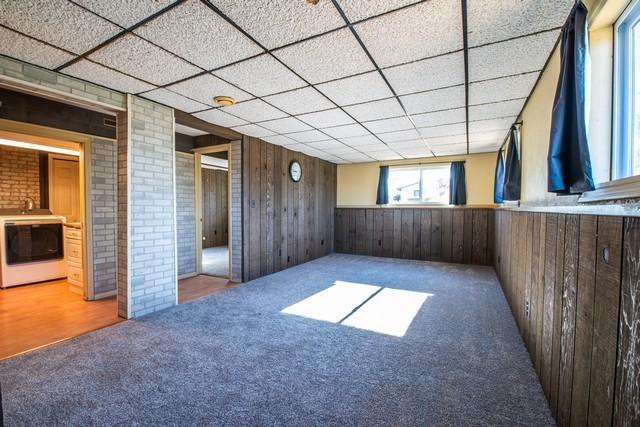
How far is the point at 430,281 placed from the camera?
4512 mm

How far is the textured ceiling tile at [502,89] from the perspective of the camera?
2.57 metres

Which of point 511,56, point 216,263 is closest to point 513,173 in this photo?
point 511,56

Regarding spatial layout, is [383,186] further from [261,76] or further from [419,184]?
[261,76]

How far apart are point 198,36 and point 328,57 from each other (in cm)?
94

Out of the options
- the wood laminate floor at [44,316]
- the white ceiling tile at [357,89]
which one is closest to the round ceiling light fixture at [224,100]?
the white ceiling tile at [357,89]

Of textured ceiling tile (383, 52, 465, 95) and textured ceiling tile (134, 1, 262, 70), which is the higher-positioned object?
textured ceiling tile (383, 52, 465, 95)

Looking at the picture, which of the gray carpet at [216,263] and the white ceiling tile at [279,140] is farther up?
the white ceiling tile at [279,140]

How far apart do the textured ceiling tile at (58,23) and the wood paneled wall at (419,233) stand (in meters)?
5.84

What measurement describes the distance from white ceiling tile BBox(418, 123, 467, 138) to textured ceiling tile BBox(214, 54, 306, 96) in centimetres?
236

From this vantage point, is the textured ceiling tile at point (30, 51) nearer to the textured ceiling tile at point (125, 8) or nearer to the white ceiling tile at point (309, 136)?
the textured ceiling tile at point (125, 8)

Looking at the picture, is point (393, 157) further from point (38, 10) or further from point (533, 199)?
point (38, 10)

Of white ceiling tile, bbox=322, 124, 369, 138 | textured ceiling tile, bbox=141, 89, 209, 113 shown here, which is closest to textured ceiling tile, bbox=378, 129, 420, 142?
white ceiling tile, bbox=322, 124, 369, 138

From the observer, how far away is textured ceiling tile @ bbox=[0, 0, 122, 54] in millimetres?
1627

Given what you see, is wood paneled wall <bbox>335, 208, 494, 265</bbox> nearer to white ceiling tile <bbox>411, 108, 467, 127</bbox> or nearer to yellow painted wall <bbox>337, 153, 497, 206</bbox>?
yellow painted wall <bbox>337, 153, 497, 206</bbox>
